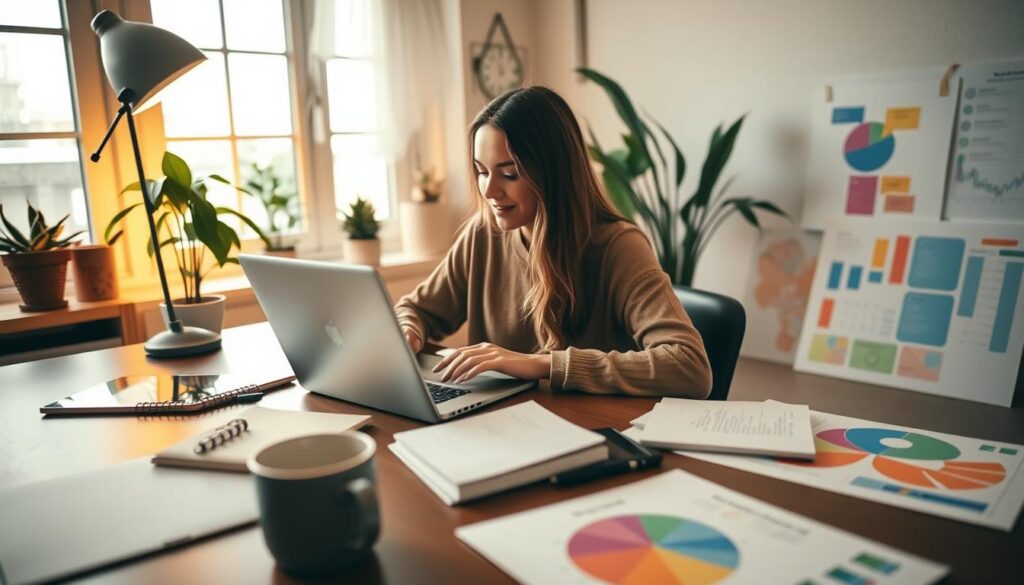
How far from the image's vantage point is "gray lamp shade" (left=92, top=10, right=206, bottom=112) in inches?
55.1

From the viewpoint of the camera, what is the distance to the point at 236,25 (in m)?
2.78

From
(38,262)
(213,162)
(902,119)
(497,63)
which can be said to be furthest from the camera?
(497,63)

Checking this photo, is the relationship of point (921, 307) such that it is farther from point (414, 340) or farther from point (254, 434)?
point (254, 434)

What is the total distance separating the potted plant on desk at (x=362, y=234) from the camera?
2.85m

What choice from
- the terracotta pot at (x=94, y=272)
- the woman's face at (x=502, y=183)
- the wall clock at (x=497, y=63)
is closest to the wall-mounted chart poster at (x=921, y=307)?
the wall clock at (x=497, y=63)

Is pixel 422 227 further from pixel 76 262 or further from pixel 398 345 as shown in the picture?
pixel 398 345

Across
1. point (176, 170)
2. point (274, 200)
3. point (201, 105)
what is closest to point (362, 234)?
point (274, 200)

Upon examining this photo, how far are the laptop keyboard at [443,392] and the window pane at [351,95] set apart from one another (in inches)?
86.6

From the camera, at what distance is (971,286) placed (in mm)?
2404

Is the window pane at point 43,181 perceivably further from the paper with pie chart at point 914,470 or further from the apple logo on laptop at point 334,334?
the paper with pie chart at point 914,470

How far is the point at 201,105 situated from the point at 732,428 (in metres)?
2.44

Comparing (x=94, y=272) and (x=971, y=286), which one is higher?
(x=94, y=272)

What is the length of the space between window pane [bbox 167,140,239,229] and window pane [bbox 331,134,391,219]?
1.49 ft

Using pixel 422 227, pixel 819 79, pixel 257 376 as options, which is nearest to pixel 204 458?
pixel 257 376
